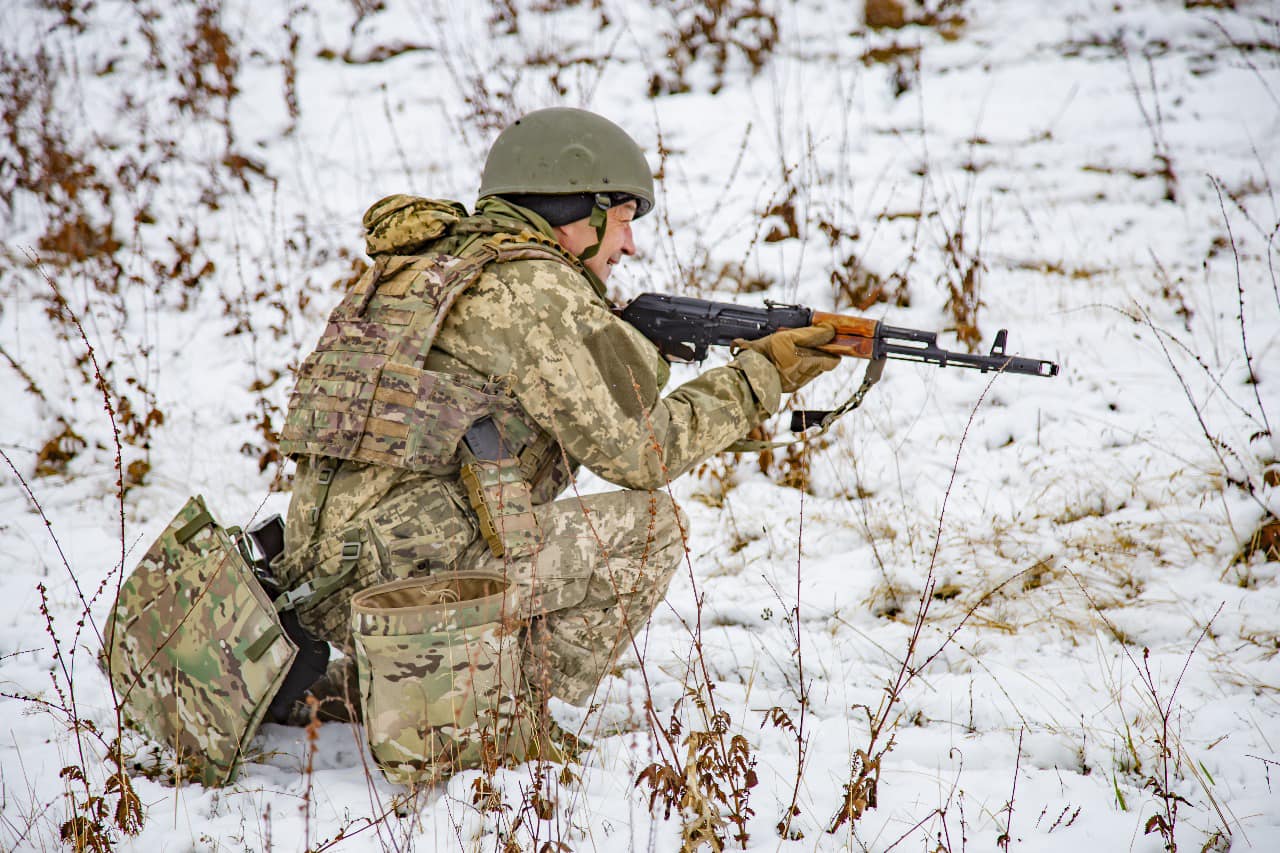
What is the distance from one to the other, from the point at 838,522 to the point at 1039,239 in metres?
3.24

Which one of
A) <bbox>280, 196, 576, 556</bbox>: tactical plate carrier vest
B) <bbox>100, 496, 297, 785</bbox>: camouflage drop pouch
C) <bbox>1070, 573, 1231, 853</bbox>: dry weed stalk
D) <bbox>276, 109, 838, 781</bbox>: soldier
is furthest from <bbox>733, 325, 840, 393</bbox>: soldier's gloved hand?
<bbox>100, 496, 297, 785</bbox>: camouflage drop pouch

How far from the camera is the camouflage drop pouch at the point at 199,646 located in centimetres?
238

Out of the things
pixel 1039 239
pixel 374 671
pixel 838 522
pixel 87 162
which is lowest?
pixel 838 522

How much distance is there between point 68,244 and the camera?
248 inches

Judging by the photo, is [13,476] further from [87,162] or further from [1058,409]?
[1058,409]

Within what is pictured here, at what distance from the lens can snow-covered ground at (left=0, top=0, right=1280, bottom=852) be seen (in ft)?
7.82

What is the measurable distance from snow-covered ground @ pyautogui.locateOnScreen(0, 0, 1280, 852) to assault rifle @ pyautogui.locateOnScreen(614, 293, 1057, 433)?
0.63 metres

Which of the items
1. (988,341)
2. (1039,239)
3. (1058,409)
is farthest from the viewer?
(1039,239)

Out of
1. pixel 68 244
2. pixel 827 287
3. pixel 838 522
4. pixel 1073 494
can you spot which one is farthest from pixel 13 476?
pixel 1073 494

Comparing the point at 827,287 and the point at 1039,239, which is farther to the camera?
the point at 1039,239

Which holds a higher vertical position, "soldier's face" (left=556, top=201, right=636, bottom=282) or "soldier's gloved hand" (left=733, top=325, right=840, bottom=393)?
"soldier's face" (left=556, top=201, right=636, bottom=282)

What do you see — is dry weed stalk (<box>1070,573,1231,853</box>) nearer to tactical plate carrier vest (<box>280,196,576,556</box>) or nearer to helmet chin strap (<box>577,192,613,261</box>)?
tactical plate carrier vest (<box>280,196,576,556</box>)

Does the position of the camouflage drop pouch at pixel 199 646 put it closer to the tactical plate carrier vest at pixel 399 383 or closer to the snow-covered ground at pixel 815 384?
the snow-covered ground at pixel 815 384

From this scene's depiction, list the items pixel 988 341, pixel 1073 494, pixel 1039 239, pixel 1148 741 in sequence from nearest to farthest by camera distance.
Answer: pixel 1148 741 < pixel 1073 494 < pixel 988 341 < pixel 1039 239
